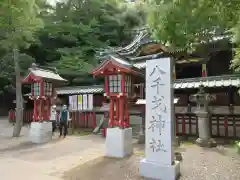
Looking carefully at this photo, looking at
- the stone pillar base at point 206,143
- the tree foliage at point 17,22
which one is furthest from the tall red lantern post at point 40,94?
the stone pillar base at point 206,143

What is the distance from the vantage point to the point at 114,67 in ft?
31.6

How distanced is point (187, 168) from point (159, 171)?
1226 millimetres

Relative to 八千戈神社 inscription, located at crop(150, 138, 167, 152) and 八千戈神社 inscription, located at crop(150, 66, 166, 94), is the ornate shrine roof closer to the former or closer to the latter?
八千戈神社 inscription, located at crop(150, 66, 166, 94)

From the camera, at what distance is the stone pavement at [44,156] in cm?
743

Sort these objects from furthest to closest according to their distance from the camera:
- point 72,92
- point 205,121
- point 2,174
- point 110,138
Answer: point 72,92
point 205,121
point 110,138
point 2,174

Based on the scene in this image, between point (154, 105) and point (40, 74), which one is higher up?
point (40, 74)

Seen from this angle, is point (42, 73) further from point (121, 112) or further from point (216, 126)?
A: point (216, 126)

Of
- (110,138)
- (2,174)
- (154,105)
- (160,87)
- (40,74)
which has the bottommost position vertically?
(2,174)

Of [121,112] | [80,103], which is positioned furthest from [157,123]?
[80,103]

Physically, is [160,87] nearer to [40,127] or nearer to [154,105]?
[154,105]

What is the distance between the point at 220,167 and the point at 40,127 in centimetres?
904

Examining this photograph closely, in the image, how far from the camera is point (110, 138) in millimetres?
9484

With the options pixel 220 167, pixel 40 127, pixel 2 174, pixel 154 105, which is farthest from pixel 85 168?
pixel 40 127

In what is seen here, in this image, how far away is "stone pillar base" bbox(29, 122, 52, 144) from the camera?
1280cm
